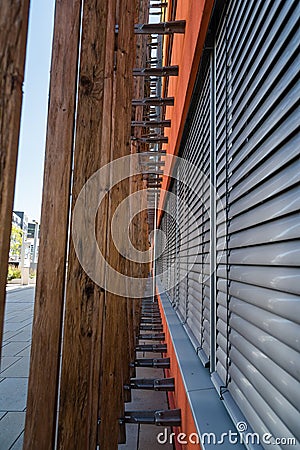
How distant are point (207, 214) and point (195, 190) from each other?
0.47 metres

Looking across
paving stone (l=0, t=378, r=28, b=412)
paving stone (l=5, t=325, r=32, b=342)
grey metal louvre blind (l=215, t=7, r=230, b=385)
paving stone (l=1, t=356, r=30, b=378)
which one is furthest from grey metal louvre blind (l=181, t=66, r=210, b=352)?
paving stone (l=5, t=325, r=32, b=342)

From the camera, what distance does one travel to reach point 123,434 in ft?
6.02

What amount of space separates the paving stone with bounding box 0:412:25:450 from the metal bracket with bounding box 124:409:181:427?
826 millimetres

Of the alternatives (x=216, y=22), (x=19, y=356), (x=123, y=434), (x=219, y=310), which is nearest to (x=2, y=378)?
(x=19, y=356)

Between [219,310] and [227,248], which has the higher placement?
[227,248]

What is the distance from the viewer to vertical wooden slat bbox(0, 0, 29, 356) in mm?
524

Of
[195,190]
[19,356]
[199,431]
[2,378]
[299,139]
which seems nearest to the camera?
[299,139]

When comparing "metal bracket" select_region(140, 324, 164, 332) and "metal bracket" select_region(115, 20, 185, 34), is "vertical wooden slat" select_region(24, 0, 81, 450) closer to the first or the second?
"metal bracket" select_region(115, 20, 185, 34)

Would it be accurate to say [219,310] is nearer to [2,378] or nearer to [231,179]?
[231,179]

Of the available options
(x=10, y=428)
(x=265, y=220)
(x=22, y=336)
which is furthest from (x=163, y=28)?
(x=22, y=336)

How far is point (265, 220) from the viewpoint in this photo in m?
0.80

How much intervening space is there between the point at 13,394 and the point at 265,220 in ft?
9.56

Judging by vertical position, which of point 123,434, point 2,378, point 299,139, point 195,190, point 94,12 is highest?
point 94,12

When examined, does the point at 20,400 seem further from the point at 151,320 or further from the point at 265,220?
the point at 265,220
